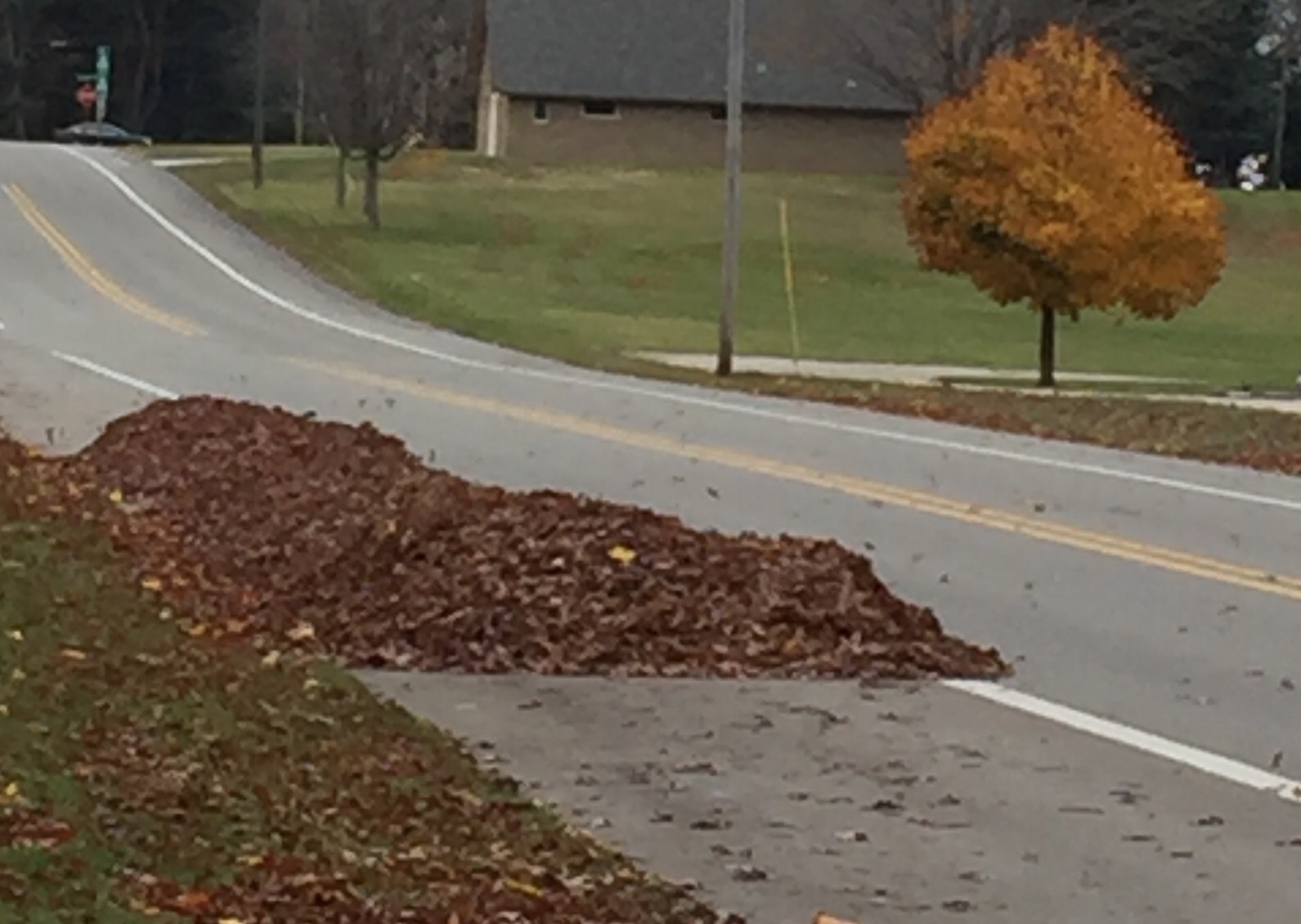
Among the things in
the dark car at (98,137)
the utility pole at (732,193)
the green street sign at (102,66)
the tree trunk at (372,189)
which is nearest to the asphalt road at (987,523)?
the utility pole at (732,193)

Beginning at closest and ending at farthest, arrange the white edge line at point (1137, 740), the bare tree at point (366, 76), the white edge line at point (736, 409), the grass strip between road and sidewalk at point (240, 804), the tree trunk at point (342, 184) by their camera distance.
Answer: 1. the grass strip between road and sidewalk at point (240, 804)
2. the white edge line at point (1137, 740)
3. the white edge line at point (736, 409)
4. the bare tree at point (366, 76)
5. the tree trunk at point (342, 184)

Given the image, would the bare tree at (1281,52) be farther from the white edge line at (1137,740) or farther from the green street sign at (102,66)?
the white edge line at (1137,740)

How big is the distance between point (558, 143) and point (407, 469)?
205ft

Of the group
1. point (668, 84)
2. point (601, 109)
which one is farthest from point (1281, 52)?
point (601, 109)

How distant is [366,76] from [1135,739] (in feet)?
160

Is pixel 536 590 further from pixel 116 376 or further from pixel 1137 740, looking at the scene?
pixel 116 376

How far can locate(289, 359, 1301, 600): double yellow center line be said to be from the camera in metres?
14.8

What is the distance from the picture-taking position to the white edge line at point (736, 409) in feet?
63.4

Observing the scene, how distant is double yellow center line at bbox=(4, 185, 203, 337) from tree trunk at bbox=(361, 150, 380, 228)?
7.14m

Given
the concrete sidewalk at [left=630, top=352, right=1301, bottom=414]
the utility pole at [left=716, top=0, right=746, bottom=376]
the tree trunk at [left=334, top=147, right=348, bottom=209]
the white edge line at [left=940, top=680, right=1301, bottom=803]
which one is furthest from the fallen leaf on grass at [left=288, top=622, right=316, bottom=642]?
the tree trunk at [left=334, top=147, right=348, bottom=209]

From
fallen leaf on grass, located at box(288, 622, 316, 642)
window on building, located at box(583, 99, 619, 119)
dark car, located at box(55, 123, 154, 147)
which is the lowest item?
fallen leaf on grass, located at box(288, 622, 316, 642)

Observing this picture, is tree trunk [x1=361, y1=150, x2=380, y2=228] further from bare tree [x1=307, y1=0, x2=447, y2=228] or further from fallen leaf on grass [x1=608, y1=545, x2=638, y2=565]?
fallen leaf on grass [x1=608, y1=545, x2=638, y2=565]

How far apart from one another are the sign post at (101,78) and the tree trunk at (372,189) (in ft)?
97.6

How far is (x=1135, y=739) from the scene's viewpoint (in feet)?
33.4
